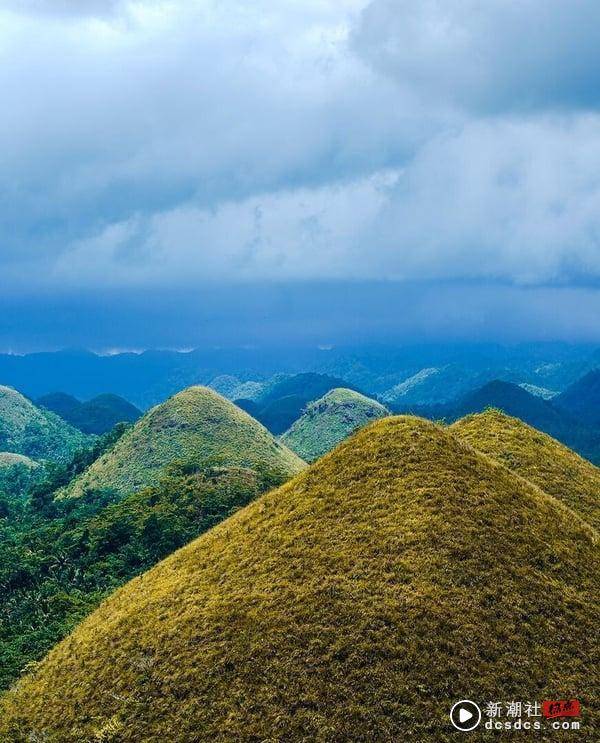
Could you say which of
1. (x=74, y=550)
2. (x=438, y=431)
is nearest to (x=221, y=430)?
(x=74, y=550)

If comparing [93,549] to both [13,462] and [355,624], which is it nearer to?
[355,624]

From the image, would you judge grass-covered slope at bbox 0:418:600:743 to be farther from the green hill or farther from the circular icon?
the green hill

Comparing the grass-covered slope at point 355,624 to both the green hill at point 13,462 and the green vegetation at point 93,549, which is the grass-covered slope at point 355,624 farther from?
the green hill at point 13,462

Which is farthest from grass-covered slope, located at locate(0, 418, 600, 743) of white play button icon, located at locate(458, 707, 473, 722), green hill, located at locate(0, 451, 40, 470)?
green hill, located at locate(0, 451, 40, 470)

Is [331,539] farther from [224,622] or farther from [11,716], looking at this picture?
[11,716]
